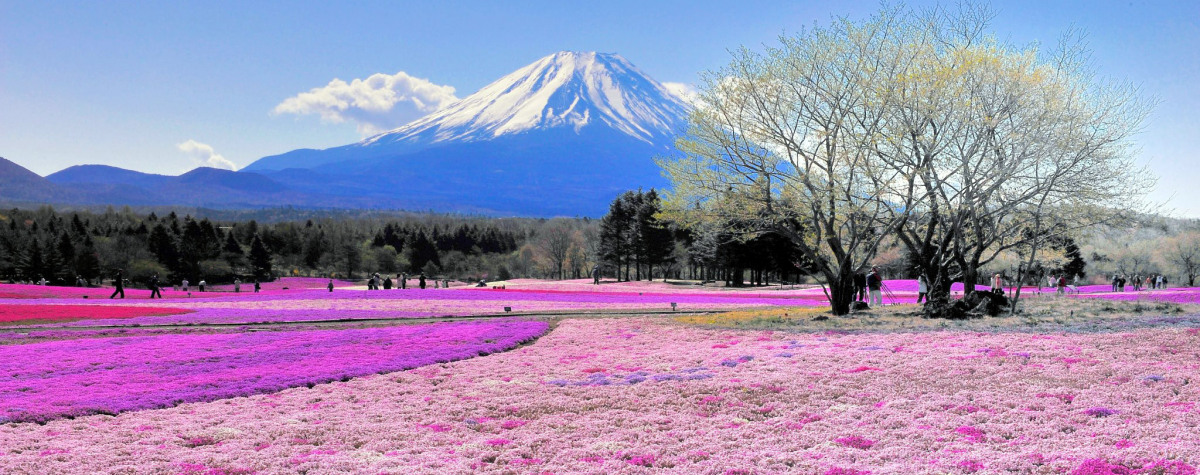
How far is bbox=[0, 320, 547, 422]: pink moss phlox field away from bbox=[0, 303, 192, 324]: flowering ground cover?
994 cm

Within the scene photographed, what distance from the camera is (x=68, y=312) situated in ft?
103

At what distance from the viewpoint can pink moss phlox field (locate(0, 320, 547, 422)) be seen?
12984mm

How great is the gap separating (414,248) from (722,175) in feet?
365

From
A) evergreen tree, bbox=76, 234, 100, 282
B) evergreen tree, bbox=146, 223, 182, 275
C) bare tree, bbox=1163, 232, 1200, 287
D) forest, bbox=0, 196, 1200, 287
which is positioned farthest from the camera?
evergreen tree, bbox=146, 223, 182, 275

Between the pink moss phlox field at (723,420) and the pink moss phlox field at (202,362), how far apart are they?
2.84 ft

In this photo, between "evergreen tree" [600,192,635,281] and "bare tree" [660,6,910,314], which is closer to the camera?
"bare tree" [660,6,910,314]

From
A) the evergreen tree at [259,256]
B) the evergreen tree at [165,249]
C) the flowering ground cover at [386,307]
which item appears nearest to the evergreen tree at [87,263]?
the evergreen tree at [165,249]

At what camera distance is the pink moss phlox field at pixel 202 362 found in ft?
42.6

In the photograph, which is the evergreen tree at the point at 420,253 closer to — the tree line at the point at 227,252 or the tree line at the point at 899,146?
the tree line at the point at 227,252

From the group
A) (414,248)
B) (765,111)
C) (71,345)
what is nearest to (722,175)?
(765,111)

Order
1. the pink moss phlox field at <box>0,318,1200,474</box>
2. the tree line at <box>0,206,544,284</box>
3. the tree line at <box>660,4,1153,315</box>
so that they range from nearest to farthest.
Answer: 1. the pink moss phlox field at <box>0,318,1200,474</box>
2. the tree line at <box>660,4,1153,315</box>
3. the tree line at <box>0,206,544,284</box>

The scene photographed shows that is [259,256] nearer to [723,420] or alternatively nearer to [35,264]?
[35,264]

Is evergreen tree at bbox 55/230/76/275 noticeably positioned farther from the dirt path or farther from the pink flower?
the pink flower

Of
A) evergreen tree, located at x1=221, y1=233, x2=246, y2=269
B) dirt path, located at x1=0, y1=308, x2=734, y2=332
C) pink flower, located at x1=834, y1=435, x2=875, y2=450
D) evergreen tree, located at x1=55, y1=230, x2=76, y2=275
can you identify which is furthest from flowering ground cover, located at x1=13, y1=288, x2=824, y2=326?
evergreen tree, located at x1=221, y1=233, x2=246, y2=269
